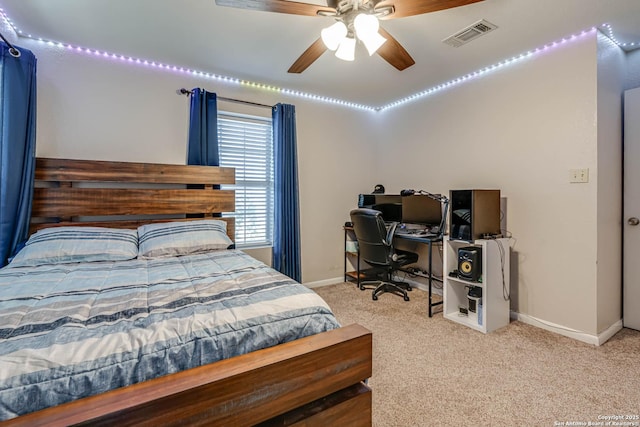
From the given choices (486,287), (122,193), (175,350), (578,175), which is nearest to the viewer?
(175,350)

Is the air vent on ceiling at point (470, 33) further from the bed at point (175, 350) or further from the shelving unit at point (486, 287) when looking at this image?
the bed at point (175, 350)

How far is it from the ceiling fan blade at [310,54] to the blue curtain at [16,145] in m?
2.01

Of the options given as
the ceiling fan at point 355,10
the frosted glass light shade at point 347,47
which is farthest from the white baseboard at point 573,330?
the frosted glass light shade at point 347,47

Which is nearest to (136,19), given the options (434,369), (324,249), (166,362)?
(166,362)

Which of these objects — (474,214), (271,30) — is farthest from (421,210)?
(271,30)

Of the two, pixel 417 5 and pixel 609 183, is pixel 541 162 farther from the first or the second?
pixel 417 5

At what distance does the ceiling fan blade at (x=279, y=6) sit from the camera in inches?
61.4

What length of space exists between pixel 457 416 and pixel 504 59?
2853 mm

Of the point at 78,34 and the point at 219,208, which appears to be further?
the point at 219,208

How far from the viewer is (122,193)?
2.64 metres

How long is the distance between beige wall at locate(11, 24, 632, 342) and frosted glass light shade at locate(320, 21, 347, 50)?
1.77 metres

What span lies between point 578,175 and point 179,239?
3142 mm

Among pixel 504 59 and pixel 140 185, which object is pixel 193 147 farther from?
pixel 504 59

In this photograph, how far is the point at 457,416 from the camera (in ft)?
5.08
